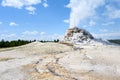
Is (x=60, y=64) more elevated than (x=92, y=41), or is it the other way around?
(x=92, y=41)

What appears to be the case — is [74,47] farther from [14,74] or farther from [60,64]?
[14,74]

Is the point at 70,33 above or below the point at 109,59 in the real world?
above

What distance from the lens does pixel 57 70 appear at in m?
11.4

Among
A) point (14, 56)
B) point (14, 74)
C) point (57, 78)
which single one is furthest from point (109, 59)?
point (14, 56)

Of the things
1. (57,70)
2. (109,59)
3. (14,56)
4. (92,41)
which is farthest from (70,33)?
(57,70)

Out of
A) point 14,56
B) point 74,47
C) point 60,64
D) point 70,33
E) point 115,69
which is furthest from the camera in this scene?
point 70,33

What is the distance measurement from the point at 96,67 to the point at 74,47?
19.9 ft

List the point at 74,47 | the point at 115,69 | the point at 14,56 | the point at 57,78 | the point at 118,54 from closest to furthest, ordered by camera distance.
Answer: the point at 57,78, the point at 115,69, the point at 118,54, the point at 14,56, the point at 74,47

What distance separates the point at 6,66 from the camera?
13.0 metres

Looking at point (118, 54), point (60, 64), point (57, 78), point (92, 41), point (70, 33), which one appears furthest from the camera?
point (70, 33)

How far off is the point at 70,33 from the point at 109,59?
8.34 metres

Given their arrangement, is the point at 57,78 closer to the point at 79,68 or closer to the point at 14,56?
the point at 79,68

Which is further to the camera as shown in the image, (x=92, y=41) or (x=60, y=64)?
(x=92, y=41)

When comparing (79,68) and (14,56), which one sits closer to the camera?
(79,68)
